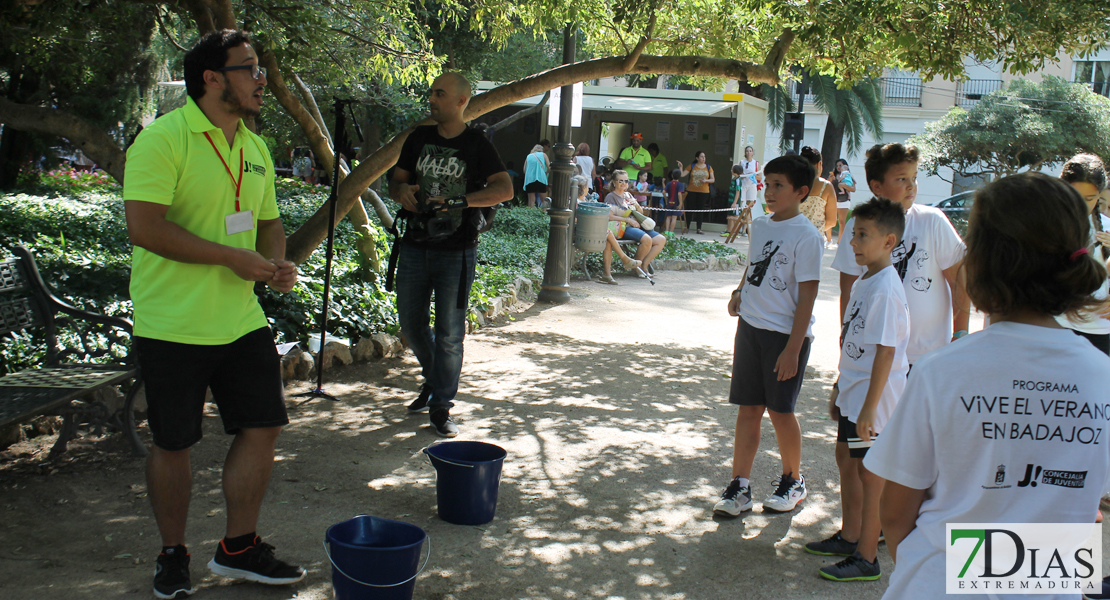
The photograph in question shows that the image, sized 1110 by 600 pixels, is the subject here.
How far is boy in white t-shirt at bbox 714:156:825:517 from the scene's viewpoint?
3709mm

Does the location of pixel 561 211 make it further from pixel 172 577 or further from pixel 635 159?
pixel 635 159

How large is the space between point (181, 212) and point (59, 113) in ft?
10.6

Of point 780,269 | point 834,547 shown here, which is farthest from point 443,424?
point 834,547

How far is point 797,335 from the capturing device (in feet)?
12.0

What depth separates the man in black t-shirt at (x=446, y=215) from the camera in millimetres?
4809

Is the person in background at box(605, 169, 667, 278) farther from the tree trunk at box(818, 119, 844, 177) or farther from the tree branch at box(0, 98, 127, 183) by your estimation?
the tree trunk at box(818, 119, 844, 177)

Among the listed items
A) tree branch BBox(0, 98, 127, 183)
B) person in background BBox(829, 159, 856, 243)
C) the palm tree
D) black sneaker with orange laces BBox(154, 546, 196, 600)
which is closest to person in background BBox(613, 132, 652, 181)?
person in background BBox(829, 159, 856, 243)

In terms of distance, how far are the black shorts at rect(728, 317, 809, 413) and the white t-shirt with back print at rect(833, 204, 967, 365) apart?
468 mm

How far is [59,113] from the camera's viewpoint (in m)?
5.30

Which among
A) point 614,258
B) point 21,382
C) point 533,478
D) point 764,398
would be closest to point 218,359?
point 21,382

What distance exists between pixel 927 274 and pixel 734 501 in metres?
1.32

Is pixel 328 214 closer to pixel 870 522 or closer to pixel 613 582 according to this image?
pixel 613 582

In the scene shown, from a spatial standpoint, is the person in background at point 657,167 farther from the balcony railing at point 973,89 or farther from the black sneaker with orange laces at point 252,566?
the balcony railing at point 973,89

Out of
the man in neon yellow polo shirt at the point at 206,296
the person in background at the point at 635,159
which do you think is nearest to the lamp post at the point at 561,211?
the man in neon yellow polo shirt at the point at 206,296
